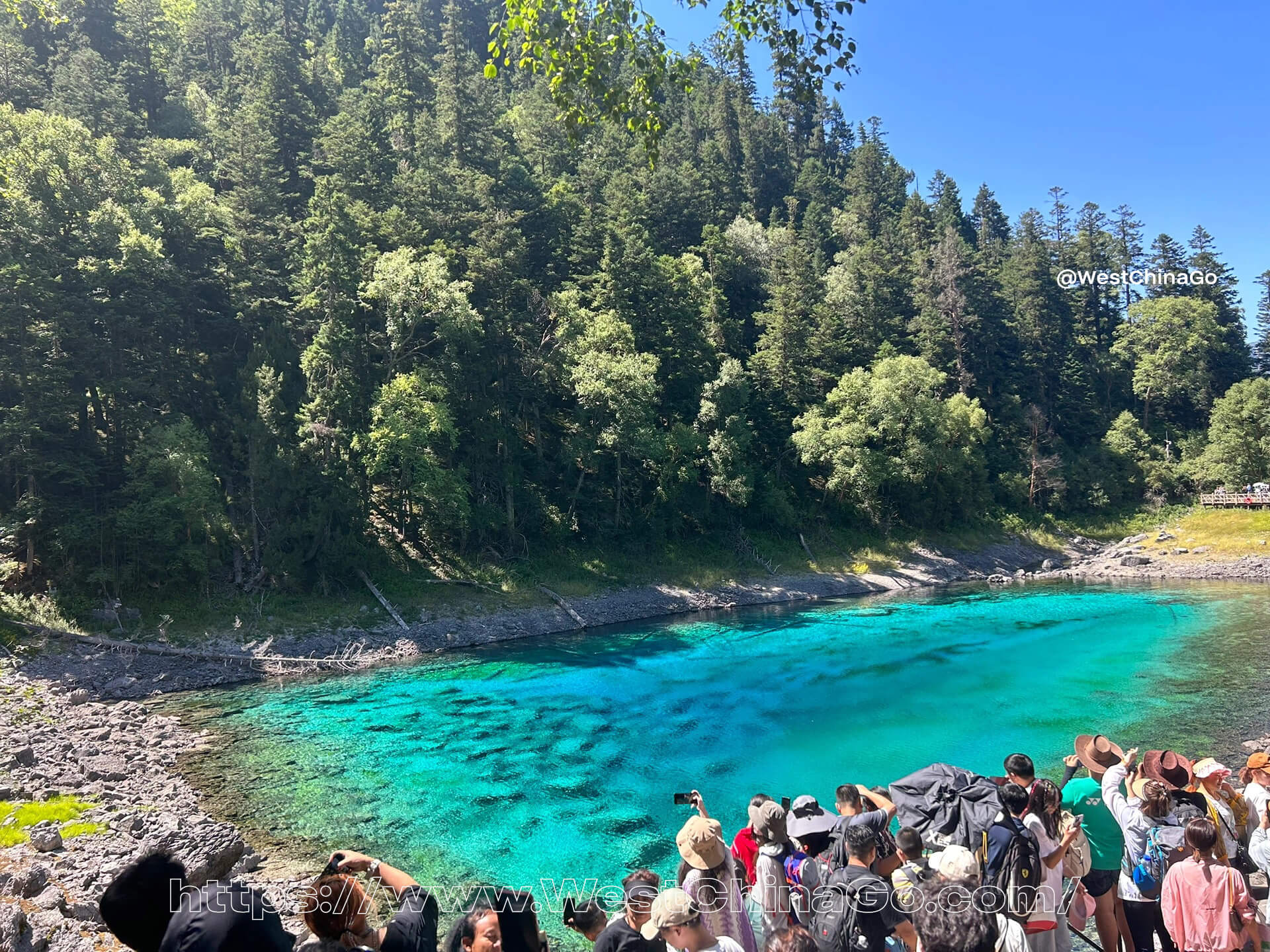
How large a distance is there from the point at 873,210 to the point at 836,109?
41301mm

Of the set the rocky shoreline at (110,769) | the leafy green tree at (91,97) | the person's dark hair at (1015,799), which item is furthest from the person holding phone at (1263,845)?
the leafy green tree at (91,97)

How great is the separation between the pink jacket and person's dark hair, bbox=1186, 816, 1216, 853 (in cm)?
16

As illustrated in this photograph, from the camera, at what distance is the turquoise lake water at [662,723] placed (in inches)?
478

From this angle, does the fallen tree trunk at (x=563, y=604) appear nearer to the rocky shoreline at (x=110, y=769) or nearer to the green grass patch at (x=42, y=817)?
the rocky shoreline at (x=110, y=769)

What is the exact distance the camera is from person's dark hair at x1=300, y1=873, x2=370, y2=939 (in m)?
3.61

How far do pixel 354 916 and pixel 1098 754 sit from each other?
7433 millimetres

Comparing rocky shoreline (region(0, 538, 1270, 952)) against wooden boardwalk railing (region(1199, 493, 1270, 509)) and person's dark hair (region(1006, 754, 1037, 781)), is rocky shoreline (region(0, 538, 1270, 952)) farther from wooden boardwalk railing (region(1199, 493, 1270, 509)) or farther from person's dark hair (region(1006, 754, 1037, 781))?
wooden boardwalk railing (region(1199, 493, 1270, 509))

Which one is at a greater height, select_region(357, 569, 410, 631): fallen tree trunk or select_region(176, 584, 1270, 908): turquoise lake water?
select_region(357, 569, 410, 631): fallen tree trunk

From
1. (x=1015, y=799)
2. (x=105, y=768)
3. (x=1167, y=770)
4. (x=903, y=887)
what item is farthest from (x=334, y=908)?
(x=105, y=768)

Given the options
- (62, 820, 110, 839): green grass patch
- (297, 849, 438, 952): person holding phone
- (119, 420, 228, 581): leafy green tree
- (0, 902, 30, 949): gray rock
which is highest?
(119, 420, 228, 581): leafy green tree

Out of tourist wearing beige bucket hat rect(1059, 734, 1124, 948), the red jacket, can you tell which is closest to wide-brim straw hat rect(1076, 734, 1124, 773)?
tourist wearing beige bucket hat rect(1059, 734, 1124, 948)

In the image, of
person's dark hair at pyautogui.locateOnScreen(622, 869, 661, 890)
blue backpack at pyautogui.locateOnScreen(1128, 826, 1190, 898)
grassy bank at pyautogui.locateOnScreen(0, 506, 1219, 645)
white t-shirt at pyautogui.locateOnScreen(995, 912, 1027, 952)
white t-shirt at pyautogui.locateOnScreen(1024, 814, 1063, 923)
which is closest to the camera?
white t-shirt at pyautogui.locateOnScreen(995, 912, 1027, 952)

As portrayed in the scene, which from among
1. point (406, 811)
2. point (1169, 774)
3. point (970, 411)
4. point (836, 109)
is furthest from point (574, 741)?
point (836, 109)

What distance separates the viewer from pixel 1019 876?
5.26 metres
